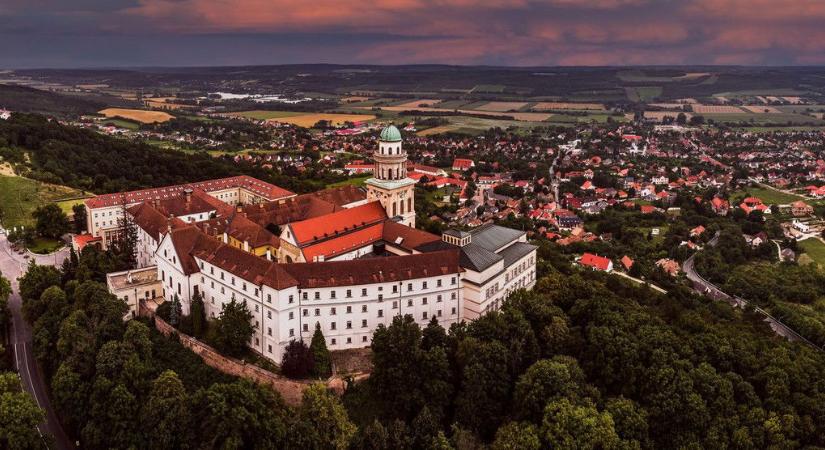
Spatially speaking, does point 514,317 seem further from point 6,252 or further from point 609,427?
point 6,252

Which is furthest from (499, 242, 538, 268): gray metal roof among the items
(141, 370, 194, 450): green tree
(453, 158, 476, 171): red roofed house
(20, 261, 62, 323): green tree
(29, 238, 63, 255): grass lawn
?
(453, 158, 476, 171): red roofed house

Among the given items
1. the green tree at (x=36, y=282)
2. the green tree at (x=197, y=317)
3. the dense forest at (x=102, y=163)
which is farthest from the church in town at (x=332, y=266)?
the dense forest at (x=102, y=163)

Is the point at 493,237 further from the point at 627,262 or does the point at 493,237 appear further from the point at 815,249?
the point at 815,249

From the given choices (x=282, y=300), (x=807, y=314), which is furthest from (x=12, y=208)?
(x=807, y=314)

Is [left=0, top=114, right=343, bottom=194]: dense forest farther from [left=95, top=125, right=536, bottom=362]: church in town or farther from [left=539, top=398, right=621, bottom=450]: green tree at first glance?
[left=539, top=398, right=621, bottom=450]: green tree

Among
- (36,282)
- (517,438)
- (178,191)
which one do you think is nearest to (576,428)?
(517,438)

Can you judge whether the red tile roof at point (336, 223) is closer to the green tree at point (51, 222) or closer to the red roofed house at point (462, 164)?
the green tree at point (51, 222)

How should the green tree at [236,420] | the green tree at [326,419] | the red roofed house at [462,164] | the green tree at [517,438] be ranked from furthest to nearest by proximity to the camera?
the red roofed house at [462,164], the green tree at [326,419], the green tree at [236,420], the green tree at [517,438]

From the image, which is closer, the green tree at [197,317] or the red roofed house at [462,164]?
the green tree at [197,317]
